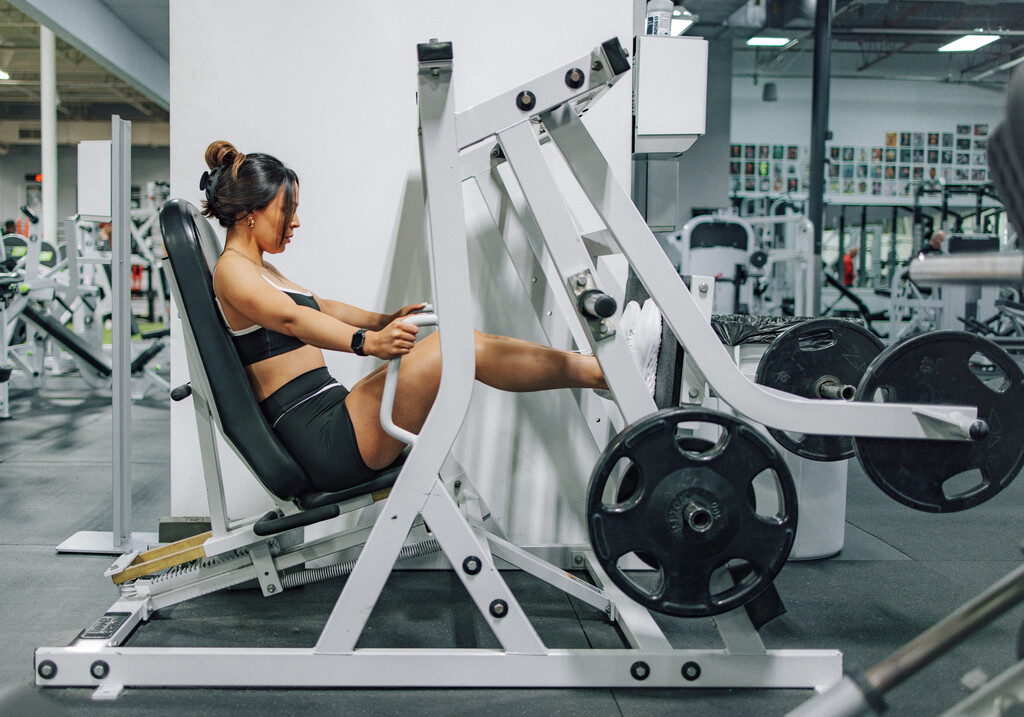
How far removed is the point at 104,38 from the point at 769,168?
29.5ft

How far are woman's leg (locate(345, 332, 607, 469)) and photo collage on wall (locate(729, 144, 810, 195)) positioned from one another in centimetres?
1015

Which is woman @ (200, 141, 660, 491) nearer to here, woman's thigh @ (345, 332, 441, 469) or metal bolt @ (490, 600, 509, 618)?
woman's thigh @ (345, 332, 441, 469)

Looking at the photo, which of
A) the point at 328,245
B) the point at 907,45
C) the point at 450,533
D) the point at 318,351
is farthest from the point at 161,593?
the point at 907,45

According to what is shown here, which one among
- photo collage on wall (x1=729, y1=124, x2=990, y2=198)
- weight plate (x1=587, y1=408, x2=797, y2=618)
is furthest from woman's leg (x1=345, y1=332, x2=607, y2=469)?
photo collage on wall (x1=729, y1=124, x2=990, y2=198)

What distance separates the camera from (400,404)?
166cm

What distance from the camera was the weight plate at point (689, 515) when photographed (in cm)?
135

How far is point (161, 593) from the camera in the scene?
180cm

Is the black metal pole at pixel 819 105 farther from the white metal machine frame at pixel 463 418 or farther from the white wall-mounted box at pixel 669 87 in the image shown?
the white metal machine frame at pixel 463 418

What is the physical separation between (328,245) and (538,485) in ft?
3.29

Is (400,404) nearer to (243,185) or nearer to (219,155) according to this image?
(243,185)

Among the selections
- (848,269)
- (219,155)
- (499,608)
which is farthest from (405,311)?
(848,269)

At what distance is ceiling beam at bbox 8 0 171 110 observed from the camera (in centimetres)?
655

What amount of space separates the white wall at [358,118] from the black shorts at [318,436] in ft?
1.77

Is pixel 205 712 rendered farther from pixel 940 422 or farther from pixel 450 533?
pixel 940 422
